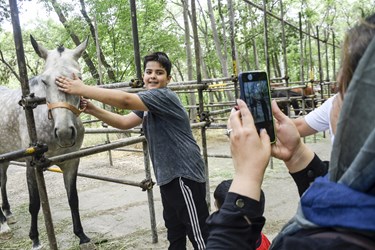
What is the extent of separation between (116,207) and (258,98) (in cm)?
386

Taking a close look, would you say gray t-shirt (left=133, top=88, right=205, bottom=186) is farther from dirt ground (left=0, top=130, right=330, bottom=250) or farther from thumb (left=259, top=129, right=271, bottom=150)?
thumb (left=259, top=129, right=271, bottom=150)

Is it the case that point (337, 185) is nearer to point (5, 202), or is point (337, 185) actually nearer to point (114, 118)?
point (114, 118)

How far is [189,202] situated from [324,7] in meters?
21.6

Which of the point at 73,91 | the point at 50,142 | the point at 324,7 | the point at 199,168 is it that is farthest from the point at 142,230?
the point at 324,7

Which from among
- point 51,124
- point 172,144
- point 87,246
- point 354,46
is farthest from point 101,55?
point 354,46

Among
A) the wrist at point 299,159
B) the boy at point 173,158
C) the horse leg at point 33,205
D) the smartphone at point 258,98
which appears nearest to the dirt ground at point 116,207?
the horse leg at point 33,205

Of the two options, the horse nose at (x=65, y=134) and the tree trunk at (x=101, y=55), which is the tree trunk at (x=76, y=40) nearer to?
the tree trunk at (x=101, y=55)

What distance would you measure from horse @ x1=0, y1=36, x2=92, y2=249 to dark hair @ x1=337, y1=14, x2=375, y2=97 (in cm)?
207

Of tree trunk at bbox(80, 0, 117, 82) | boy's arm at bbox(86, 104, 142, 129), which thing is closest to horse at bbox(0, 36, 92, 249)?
boy's arm at bbox(86, 104, 142, 129)

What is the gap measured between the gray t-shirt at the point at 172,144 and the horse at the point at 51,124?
589 millimetres

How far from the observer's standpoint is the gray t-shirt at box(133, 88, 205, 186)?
2.29m

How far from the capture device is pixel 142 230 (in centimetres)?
358

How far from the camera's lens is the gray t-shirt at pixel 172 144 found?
2.29 metres

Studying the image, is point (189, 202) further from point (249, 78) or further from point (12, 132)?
point (12, 132)
